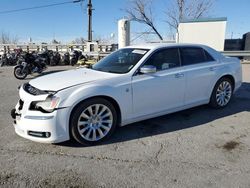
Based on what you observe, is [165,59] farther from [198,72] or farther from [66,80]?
[66,80]

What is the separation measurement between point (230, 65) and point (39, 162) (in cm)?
445

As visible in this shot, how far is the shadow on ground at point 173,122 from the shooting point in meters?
4.12

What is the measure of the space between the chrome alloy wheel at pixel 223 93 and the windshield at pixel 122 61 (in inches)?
81.6

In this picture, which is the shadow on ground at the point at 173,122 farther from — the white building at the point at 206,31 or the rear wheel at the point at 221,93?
the white building at the point at 206,31

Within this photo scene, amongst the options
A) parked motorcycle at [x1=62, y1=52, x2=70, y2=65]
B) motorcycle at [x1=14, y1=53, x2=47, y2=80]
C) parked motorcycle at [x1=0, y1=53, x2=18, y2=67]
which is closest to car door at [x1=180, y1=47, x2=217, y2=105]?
motorcycle at [x1=14, y1=53, x2=47, y2=80]

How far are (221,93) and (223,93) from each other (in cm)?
8

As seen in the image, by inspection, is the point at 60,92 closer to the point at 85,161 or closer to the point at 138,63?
the point at 85,161

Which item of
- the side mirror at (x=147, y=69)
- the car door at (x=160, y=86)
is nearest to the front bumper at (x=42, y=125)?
the car door at (x=160, y=86)

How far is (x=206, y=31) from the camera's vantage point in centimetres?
1639

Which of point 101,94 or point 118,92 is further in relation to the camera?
point 118,92

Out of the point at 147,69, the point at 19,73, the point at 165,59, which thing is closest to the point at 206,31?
the point at 19,73

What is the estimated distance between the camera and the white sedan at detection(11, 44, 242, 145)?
3.49 meters

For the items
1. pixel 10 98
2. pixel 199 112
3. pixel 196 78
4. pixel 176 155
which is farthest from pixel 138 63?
pixel 10 98

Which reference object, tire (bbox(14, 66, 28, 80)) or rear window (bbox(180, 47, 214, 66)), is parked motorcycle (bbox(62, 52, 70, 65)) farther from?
rear window (bbox(180, 47, 214, 66))
